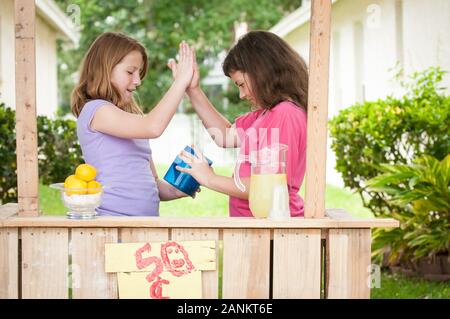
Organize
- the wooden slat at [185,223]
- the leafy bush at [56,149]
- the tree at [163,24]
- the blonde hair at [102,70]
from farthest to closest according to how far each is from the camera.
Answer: the tree at [163,24] < the leafy bush at [56,149] < the blonde hair at [102,70] < the wooden slat at [185,223]

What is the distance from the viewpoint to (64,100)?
93.5 ft

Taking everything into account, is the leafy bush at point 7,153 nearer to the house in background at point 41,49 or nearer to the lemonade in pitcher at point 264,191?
the house in background at point 41,49

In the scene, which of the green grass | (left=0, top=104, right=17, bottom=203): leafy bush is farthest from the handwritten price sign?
(left=0, top=104, right=17, bottom=203): leafy bush

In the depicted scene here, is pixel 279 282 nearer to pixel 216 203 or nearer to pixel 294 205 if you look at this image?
pixel 294 205

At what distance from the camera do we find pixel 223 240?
9.22ft

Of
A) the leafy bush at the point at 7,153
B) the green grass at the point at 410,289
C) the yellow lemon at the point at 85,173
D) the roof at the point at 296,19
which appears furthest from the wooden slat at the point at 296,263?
the roof at the point at 296,19

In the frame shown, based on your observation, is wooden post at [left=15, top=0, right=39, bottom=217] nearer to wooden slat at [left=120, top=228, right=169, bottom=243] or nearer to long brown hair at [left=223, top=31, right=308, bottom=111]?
wooden slat at [left=120, top=228, right=169, bottom=243]

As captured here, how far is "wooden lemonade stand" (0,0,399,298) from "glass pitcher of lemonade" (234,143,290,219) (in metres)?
0.06

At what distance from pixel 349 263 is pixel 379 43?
7.54 metres

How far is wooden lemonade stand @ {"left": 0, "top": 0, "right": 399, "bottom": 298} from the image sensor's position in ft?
9.16

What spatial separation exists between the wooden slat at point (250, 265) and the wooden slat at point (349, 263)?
0.72ft

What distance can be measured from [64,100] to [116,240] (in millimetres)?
26319

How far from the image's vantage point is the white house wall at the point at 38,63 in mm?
10586

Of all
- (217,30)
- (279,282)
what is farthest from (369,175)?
(217,30)
